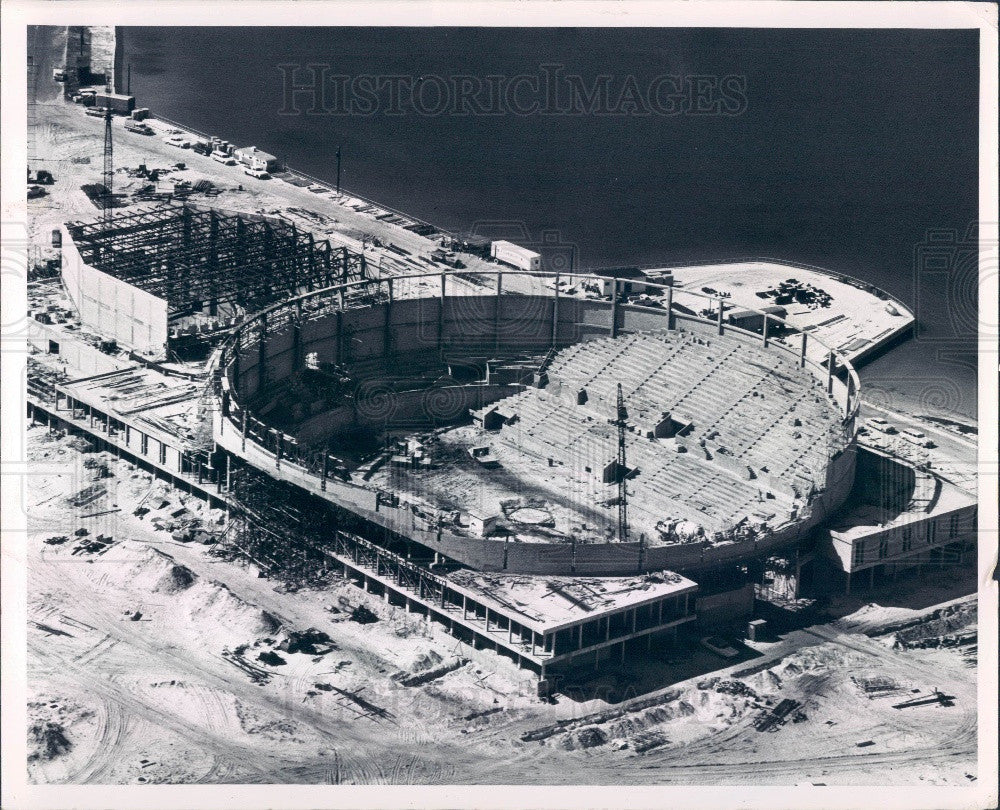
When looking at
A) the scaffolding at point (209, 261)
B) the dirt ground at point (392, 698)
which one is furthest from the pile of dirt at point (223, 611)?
the scaffolding at point (209, 261)

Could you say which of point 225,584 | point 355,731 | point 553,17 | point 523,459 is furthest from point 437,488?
point 553,17

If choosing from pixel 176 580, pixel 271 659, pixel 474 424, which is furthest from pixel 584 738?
pixel 474 424

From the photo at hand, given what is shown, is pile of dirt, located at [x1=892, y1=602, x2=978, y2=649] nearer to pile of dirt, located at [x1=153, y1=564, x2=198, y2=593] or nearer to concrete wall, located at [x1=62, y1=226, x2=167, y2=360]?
pile of dirt, located at [x1=153, y1=564, x2=198, y2=593]

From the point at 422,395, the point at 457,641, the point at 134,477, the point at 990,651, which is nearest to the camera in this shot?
the point at 990,651

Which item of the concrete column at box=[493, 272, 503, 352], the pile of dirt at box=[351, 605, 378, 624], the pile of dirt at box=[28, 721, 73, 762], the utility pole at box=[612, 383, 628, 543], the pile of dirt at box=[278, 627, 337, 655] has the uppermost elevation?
the concrete column at box=[493, 272, 503, 352]

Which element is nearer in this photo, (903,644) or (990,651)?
(990,651)

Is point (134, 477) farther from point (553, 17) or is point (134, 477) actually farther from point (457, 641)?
point (553, 17)

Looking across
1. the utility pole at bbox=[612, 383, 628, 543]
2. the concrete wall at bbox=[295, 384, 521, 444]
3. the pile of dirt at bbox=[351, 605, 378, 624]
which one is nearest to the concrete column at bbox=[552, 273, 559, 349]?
the concrete wall at bbox=[295, 384, 521, 444]
